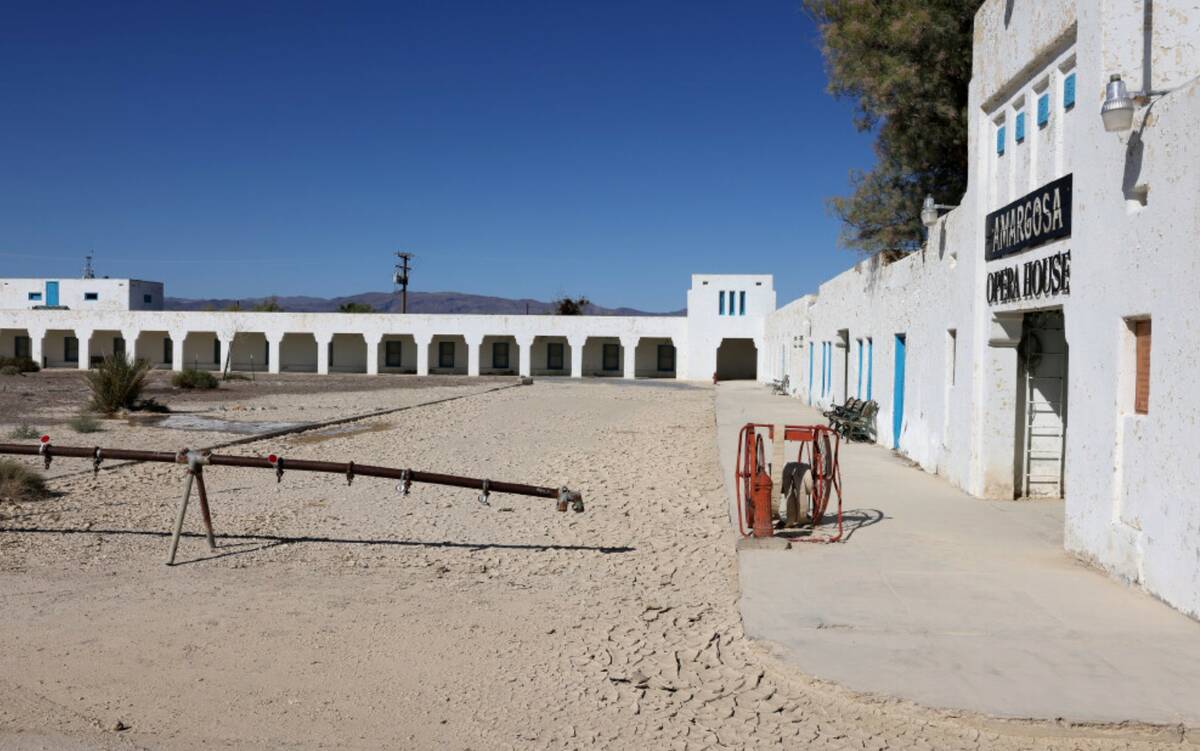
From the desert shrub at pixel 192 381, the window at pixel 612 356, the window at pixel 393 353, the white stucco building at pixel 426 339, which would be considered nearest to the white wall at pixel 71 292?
the white stucco building at pixel 426 339

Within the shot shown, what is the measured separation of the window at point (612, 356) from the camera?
52531mm

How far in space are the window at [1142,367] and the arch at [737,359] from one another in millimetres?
44692

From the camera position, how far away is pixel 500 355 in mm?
53531

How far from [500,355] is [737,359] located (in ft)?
41.2

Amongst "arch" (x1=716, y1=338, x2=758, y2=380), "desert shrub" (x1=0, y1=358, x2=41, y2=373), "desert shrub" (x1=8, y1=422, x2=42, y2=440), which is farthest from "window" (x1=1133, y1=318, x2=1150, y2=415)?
"desert shrub" (x1=0, y1=358, x2=41, y2=373)

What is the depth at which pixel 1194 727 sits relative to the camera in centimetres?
448

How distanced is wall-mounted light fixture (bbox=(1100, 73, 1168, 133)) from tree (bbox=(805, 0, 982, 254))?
36.2ft

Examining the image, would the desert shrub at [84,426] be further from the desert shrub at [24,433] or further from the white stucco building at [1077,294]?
the white stucco building at [1077,294]

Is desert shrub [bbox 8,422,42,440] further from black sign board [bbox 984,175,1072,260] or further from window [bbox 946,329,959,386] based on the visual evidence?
black sign board [bbox 984,175,1072,260]

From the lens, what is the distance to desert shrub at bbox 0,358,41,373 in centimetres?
4628

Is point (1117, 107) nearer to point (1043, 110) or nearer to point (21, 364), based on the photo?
point (1043, 110)

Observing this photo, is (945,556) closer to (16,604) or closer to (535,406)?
(16,604)

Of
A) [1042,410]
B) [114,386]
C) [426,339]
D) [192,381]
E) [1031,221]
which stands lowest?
[192,381]

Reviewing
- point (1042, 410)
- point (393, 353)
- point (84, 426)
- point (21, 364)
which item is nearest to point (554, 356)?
point (393, 353)
